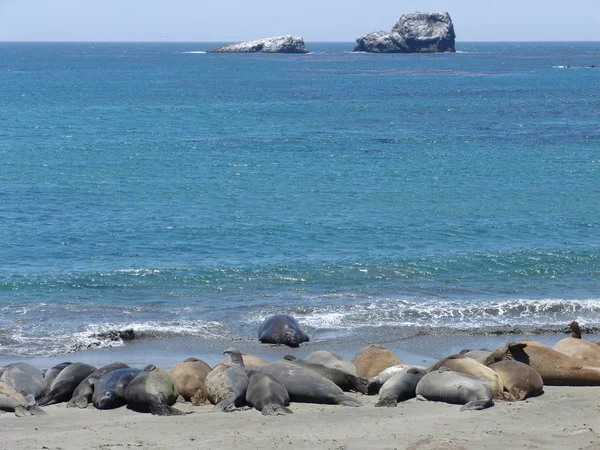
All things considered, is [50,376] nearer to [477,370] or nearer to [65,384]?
[65,384]

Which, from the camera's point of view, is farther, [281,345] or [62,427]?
[281,345]

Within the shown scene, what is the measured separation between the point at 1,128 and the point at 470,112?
30.6 m

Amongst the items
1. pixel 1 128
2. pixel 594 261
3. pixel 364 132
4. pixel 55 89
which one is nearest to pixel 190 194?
pixel 594 261

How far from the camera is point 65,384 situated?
1391 cm

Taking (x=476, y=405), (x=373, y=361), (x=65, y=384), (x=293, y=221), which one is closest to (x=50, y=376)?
(x=65, y=384)

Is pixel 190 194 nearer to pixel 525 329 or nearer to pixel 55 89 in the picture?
pixel 525 329

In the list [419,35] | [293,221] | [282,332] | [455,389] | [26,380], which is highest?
[419,35]

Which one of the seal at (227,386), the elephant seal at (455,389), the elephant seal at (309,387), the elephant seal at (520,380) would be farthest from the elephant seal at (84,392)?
the elephant seal at (520,380)

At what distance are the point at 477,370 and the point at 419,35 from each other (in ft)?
574

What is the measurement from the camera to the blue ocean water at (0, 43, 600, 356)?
20922 mm

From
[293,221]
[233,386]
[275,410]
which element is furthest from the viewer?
[293,221]

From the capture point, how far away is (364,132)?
54.2m

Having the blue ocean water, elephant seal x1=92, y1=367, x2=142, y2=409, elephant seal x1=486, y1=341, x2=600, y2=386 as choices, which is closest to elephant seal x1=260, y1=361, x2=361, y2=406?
elephant seal x1=92, y1=367, x2=142, y2=409

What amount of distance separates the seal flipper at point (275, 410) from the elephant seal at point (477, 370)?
Result: 270 centimetres
